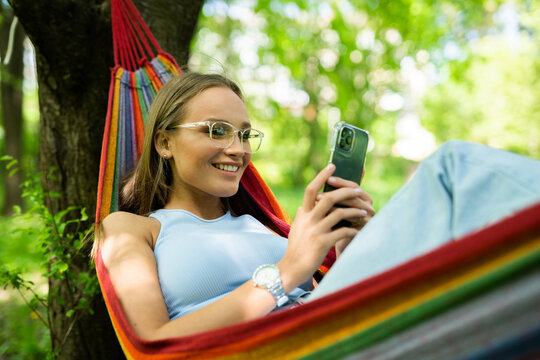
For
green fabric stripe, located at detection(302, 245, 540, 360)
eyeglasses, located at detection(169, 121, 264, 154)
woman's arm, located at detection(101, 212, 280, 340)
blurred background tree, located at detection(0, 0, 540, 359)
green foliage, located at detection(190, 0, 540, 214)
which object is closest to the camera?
green fabric stripe, located at detection(302, 245, 540, 360)

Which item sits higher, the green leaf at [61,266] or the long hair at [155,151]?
the long hair at [155,151]

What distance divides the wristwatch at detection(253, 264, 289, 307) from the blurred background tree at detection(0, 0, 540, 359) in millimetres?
1322

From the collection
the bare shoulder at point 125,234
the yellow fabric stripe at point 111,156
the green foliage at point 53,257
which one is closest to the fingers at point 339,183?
the bare shoulder at point 125,234

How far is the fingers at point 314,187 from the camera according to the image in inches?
44.3

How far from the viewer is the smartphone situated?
48.8 inches

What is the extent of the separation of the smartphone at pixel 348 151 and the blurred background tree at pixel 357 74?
1.12 m

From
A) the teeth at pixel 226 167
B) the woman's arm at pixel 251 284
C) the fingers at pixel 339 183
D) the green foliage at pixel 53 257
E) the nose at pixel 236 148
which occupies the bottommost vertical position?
the green foliage at pixel 53 257

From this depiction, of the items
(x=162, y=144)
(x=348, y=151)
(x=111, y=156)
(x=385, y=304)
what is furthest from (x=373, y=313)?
(x=111, y=156)

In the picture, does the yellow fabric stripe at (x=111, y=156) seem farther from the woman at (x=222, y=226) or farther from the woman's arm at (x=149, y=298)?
the woman's arm at (x=149, y=298)

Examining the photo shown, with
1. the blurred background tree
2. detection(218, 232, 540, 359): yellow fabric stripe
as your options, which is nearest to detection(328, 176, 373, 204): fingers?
detection(218, 232, 540, 359): yellow fabric stripe

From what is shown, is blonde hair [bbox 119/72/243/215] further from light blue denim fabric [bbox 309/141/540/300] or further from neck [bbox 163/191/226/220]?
light blue denim fabric [bbox 309/141/540/300]

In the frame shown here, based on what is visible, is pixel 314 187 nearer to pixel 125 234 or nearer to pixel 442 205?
pixel 442 205

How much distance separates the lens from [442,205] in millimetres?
983

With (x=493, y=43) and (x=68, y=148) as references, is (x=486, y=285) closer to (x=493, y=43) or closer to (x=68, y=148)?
(x=68, y=148)
